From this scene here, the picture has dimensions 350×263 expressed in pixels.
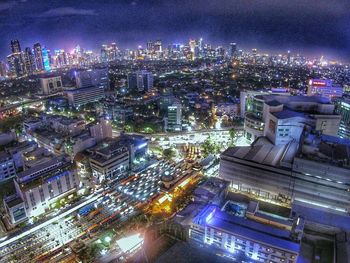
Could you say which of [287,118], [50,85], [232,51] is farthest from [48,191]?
[232,51]

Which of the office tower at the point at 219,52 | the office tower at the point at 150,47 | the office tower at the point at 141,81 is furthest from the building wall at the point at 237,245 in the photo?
the office tower at the point at 150,47

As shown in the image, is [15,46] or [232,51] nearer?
[15,46]

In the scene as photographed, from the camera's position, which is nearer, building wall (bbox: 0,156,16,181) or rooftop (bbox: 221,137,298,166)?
rooftop (bbox: 221,137,298,166)

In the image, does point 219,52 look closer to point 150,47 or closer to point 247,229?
point 150,47

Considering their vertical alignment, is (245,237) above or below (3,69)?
below

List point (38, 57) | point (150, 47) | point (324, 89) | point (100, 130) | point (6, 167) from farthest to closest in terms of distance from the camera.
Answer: point (150, 47), point (38, 57), point (324, 89), point (100, 130), point (6, 167)

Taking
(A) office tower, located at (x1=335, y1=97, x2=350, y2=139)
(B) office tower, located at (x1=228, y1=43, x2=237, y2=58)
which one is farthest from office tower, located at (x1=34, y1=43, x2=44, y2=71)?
(A) office tower, located at (x1=335, y1=97, x2=350, y2=139)

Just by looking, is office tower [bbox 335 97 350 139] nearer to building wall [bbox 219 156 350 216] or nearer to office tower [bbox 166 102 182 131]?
building wall [bbox 219 156 350 216]

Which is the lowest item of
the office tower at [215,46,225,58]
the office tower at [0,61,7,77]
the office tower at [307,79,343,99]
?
the office tower at [307,79,343,99]
